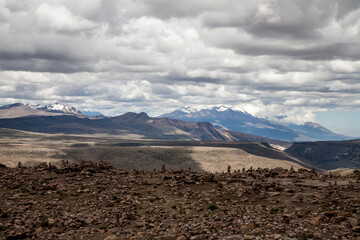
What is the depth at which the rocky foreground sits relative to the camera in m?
20.8

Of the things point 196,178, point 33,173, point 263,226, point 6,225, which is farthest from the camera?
point 33,173

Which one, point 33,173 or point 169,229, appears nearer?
point 169,229

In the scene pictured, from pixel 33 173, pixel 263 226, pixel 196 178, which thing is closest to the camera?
pixel 263 226

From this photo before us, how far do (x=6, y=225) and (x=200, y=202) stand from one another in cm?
1397

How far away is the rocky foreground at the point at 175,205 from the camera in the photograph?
20.8 metres

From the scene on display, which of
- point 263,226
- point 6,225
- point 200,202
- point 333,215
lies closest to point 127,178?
point 200,202

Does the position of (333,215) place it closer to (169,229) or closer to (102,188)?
(169,229)

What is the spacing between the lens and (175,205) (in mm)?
26156

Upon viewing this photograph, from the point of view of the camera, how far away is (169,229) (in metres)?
21.7

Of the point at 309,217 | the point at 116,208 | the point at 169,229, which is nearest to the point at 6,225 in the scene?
the point at 116,208

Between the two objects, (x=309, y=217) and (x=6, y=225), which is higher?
(x=309, y=217)

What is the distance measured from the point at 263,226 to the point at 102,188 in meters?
15.6

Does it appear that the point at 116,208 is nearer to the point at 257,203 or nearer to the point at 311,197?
the point at 257,203

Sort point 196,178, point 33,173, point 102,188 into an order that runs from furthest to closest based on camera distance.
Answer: point 33,173
point 196,178
point 102,188
